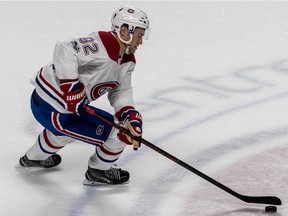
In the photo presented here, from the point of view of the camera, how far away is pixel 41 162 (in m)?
4.09

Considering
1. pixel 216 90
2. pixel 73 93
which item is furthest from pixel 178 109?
pixel 73 93

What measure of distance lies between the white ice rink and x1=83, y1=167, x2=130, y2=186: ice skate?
Answer: 0.03m

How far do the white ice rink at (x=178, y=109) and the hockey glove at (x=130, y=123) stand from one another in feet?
0.77

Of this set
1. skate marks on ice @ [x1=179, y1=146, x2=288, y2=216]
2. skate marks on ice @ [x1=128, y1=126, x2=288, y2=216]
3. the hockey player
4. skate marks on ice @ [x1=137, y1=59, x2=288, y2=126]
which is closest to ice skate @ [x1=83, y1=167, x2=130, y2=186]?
the hockey player

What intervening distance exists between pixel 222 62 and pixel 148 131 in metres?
1.18

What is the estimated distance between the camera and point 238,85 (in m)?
5.22

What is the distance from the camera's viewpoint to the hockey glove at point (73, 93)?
3662 millimetres

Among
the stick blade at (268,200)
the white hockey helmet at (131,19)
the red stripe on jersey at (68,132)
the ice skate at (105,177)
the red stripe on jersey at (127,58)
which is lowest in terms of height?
the ice skate at (105,177)

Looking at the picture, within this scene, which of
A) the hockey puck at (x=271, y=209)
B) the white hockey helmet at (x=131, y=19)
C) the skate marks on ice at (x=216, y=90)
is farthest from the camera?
the skate marks on ice at (x=216, y=90)

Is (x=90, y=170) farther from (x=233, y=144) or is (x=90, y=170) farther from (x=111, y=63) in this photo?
(x=233, y=144)

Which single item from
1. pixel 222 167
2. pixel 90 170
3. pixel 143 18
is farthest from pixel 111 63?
pixel 222 167

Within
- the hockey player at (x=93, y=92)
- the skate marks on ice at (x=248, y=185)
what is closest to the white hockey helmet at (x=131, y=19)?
the hockey player at (x=93, y=92)

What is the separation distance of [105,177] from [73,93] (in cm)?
48

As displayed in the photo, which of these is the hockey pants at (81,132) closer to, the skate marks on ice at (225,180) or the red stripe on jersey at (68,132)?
the red stripe on jersey at (68,132)
